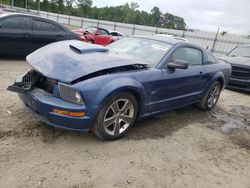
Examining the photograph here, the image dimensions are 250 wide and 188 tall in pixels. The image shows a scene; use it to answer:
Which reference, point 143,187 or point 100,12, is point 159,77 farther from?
point 100,12

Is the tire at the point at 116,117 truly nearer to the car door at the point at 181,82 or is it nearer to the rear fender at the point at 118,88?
the rear fender at the point at 118,88

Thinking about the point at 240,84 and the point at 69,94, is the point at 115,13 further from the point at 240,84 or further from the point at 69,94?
the point at 69,94

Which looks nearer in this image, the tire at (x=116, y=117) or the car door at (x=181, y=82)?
the tire at (x=116, y=117)

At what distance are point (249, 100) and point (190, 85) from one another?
3851 mm

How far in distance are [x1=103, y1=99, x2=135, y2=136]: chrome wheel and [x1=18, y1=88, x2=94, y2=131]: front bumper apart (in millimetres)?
348

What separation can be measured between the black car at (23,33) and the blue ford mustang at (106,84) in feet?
13.0

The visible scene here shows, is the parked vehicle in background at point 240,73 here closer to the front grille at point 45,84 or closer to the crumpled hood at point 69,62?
the crumpled hood at point 69,62

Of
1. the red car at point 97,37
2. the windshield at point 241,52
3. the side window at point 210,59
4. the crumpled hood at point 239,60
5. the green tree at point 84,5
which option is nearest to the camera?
the side window at point 210,59

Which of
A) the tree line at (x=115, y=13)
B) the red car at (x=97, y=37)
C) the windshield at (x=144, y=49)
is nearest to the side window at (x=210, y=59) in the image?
the windshield at (x=144, y=49)

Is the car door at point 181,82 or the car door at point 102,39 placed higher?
the car door at point 181,82

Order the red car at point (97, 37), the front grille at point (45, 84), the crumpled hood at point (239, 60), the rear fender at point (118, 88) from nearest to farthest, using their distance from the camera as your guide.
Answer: the rear fender at point (118, 88), the front grille at point (45, 84), the crumpled hood at point (239, 60), the red car at point (97, 37)

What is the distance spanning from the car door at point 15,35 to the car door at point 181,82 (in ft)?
16.8

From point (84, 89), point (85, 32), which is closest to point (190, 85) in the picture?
point (84, 89)

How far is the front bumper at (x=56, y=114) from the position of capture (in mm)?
3272
